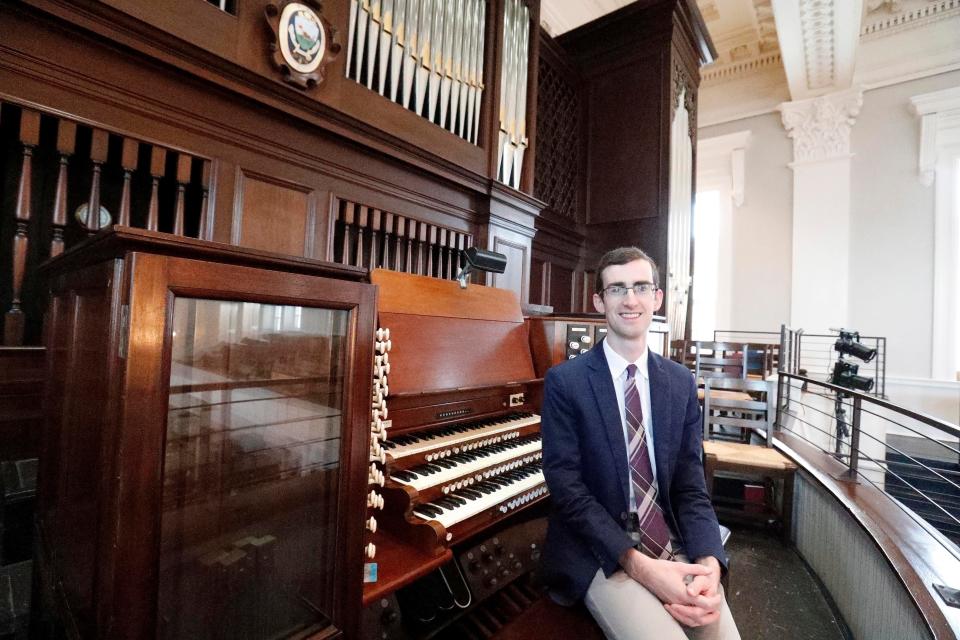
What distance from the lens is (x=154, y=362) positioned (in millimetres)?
907

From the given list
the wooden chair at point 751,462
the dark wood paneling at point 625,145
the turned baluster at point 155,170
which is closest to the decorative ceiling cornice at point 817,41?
the dark wood paneling at point 625,145

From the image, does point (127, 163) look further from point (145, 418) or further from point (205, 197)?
point (145, 418)

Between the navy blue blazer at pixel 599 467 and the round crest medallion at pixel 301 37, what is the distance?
1.67 meters

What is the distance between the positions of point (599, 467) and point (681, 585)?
0.39 meters

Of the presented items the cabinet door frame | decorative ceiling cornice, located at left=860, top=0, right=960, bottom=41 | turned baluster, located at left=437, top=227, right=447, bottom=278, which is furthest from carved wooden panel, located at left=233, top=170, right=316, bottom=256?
decorative ceiling cornice, located at left=860, top=0, right=960, bottom=41

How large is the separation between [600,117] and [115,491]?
4.91 m

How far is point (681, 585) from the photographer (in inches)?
49.9

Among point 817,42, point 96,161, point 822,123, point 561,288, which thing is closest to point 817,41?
point 817,42

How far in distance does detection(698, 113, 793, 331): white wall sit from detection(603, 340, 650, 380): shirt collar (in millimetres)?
8100

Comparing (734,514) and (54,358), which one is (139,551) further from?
(734,514)

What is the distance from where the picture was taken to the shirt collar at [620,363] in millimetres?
1577

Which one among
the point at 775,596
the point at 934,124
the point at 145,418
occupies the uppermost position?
the point at 934,124

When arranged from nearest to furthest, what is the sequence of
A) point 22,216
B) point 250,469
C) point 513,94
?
point 250,469
point 22,216
point 513,94

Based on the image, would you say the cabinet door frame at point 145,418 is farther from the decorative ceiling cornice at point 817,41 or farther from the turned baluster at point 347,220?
the decorative ceiling cornice at point 817,41
